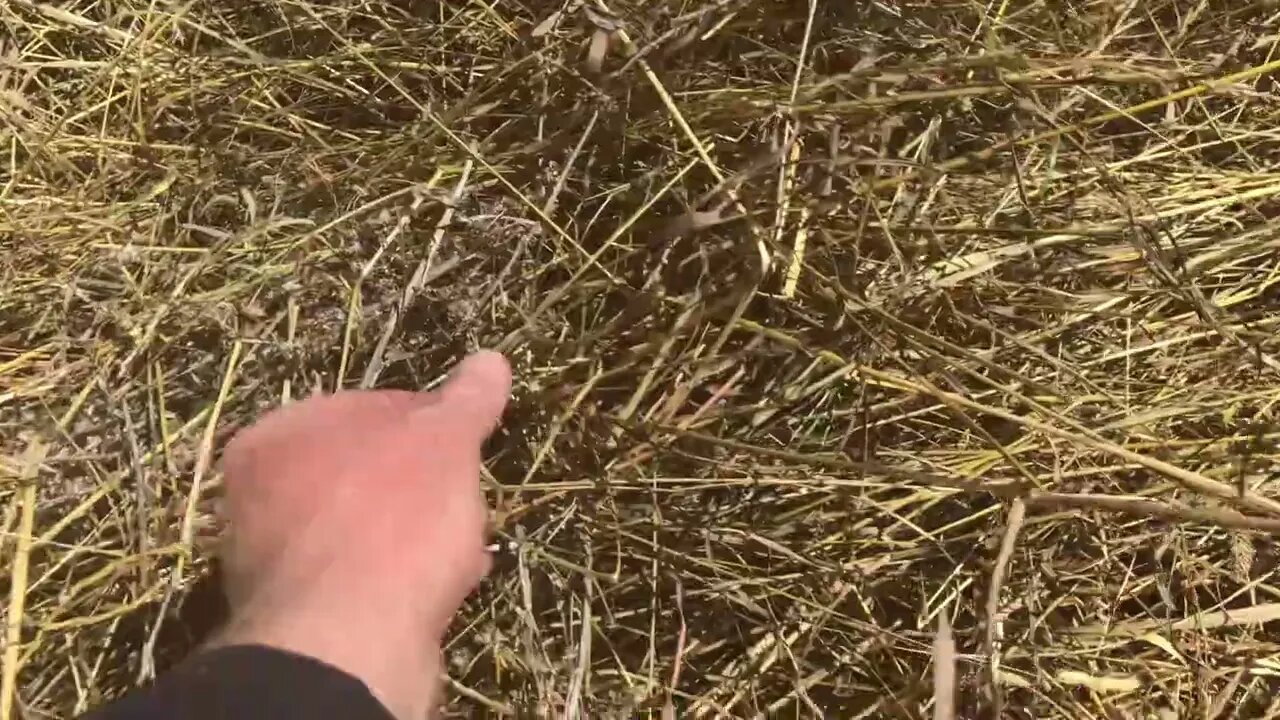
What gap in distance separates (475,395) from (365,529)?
4.7 inches

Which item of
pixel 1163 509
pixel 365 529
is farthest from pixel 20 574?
pixel 1163 509

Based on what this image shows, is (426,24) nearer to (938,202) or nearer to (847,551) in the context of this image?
(938,202)

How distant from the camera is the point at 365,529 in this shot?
72 centimetres

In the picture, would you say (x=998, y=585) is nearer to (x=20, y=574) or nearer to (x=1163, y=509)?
(x=1163, y=509)

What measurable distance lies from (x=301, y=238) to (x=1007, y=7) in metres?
0.62

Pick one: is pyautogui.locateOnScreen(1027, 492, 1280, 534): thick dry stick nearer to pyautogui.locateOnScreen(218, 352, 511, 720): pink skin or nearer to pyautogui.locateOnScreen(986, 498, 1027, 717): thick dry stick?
pyautogui.locateOnScreen(986, 498, 1027, 717): thick dry stick

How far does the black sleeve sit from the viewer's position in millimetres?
577

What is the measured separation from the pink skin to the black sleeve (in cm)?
2

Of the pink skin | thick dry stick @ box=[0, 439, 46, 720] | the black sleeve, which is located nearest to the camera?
the black sleeve

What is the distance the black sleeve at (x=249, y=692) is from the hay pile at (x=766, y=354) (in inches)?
7.4

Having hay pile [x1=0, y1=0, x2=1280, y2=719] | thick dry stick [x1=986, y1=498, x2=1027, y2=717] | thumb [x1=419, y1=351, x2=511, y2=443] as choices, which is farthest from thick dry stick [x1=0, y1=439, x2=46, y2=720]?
thick dry stick [x1=986, y1=498, x2=1027, y2=717]

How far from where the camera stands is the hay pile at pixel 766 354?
834 mm

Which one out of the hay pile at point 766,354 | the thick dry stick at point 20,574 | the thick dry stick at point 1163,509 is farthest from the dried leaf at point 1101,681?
the thick dry stick at point 20,574

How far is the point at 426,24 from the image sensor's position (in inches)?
38.7
